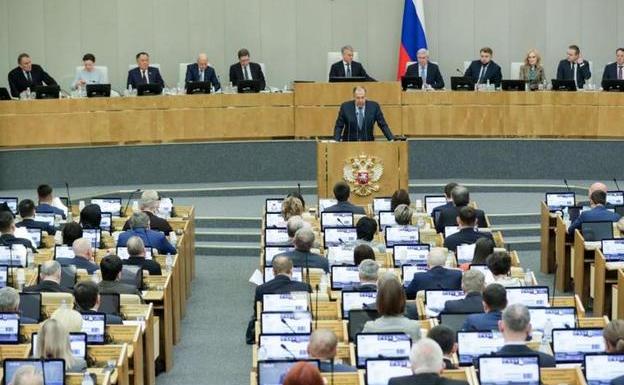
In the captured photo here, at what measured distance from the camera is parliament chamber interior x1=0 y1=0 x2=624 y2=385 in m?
10.1

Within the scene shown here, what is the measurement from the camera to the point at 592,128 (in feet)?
73.4

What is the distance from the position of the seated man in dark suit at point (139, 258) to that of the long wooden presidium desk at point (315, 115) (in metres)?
8.60

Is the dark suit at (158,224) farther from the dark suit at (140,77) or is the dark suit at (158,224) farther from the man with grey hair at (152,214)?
the dark suit at (140,77)

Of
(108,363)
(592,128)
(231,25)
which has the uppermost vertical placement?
(231,25)

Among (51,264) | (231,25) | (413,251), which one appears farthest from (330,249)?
(231,25)

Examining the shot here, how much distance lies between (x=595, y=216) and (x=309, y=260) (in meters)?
3.77

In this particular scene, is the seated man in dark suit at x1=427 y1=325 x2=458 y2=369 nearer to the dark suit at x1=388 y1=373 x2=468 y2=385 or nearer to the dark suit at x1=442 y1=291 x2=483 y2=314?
the dark suit at x1=388 y1=373 x2=468 y2=385

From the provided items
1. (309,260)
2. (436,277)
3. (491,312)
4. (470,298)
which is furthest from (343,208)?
(491,312)

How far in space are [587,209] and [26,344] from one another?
25.5 ft

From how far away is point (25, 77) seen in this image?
23.0 metres

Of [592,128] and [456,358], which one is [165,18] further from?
[456,358]

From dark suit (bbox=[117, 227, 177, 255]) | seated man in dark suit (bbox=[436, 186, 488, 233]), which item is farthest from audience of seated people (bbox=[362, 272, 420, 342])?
seated man in dark suit (bbox=[436, 186, 488, 233])

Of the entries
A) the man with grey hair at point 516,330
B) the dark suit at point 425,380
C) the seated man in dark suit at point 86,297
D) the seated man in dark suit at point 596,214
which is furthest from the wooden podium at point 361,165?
the dark suit at point 425,380

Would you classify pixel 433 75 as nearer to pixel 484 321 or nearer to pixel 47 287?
pixel 47 287
